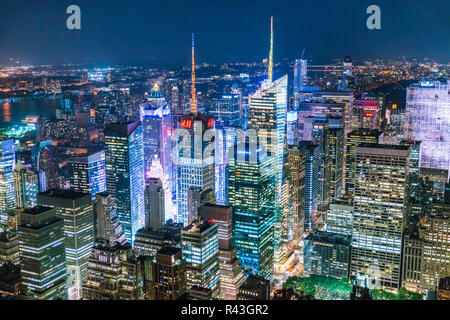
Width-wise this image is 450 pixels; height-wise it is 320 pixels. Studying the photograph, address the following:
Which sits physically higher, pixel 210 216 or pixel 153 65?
pixel 153 65

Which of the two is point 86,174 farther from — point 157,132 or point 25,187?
point 157,132

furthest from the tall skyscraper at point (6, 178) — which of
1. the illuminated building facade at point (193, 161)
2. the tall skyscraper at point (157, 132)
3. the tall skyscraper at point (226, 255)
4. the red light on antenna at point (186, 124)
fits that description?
the tall skyscraper at point (226, 255)

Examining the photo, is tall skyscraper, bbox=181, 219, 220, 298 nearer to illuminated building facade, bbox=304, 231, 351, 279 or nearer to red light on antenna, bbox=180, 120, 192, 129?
illuminated building facade, bbox=304, 231, 351, 279

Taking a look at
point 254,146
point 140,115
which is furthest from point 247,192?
point 140,115

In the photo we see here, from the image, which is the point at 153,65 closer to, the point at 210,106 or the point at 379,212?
the point at 210,106

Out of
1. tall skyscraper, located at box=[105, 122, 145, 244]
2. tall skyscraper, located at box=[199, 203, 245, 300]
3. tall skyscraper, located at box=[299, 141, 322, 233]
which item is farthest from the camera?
tall skyscraper, located at box=[299, 141, 322, 233]

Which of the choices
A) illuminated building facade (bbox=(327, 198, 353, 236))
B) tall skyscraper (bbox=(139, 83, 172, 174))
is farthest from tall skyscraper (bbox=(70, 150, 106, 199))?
illuminated building facade (bbox=(327, 198, 353, 236))

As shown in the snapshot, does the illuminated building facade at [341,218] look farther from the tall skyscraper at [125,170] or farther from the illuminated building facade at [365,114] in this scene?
the tall skyscraper at [125,170]
